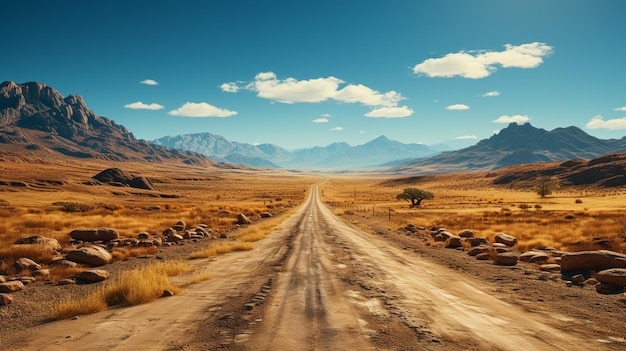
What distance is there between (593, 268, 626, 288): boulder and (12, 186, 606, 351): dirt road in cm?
391

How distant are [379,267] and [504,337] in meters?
8.08

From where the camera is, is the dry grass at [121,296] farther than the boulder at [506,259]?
No

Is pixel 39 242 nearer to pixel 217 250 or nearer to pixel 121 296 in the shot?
pixel 217 250

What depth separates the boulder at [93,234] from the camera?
69.0 ft

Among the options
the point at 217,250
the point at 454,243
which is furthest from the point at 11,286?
the point at 454,243

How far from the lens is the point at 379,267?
15.4 meters

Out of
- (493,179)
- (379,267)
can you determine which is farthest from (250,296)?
(493,179)

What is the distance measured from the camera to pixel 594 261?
13.6 metres

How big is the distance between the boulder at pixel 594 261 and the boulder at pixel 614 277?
1.66 meters

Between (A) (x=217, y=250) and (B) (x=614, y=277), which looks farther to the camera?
(A) (x=217, y=250)

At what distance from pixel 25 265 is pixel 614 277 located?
2236cm

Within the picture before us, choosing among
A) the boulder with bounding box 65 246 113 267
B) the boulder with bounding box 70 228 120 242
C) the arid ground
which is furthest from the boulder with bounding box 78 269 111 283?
the boulder with bounding box 70 228 120 242

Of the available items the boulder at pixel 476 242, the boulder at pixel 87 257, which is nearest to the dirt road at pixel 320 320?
the boulder at pixel 87 257

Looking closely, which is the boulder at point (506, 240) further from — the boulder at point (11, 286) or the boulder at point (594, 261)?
the boulder at point (11, 286)
